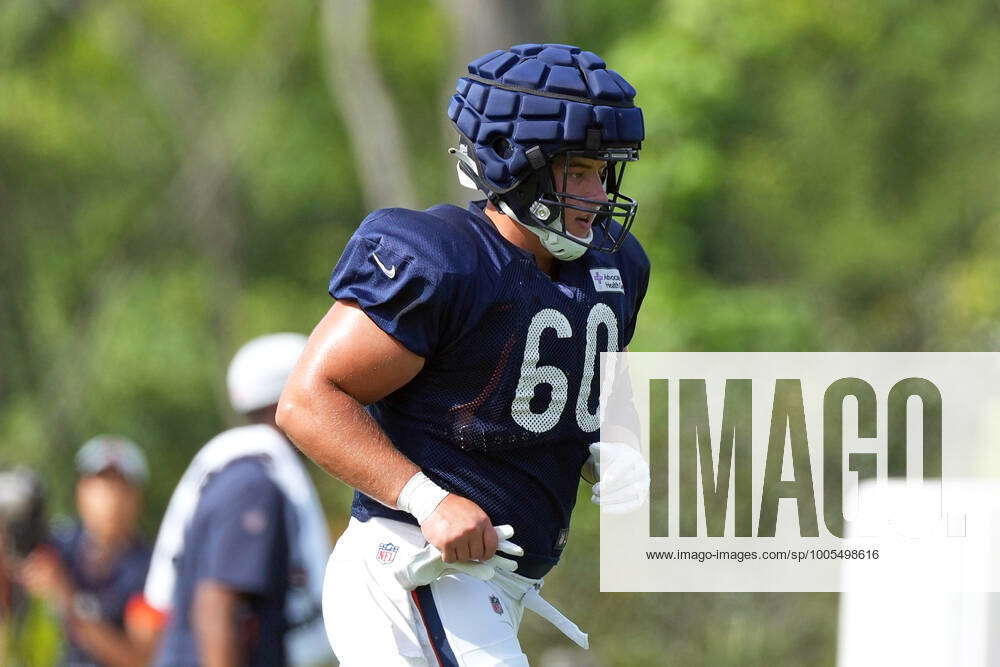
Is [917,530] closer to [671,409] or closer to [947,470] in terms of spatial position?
[671,409]

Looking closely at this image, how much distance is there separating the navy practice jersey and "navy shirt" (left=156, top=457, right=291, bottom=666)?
4.03 ft

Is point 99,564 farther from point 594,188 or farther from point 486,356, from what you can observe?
point 594,188

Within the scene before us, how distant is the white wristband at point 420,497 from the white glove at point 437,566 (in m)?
0.09

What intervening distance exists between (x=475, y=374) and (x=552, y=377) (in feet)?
0.60

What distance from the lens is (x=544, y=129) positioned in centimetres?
322

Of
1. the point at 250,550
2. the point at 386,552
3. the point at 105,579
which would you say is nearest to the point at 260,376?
the point at 250,550

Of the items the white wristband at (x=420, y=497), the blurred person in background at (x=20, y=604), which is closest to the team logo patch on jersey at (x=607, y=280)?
the white wristband at (x=420, y=497)

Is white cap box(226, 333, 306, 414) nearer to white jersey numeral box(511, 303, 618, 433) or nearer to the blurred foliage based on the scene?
white jersey numeral box(511, 303, 618, 433)

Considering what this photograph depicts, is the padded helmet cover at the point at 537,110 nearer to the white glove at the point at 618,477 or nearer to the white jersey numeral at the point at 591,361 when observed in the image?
the white jersey numeral at the point at 591,361

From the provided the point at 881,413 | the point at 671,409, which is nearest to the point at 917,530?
the point at 881,413

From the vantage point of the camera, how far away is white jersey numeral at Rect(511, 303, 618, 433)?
10.6 feet

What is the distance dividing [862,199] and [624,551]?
12.3 metres

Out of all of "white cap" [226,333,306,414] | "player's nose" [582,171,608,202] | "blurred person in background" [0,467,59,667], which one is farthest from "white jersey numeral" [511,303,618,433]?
"blurred person in background" [0,467,59,667]

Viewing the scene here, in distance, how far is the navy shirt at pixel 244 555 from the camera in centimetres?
451
